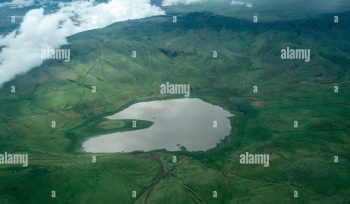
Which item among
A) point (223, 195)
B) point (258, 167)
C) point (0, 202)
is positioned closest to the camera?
point (0, 202)

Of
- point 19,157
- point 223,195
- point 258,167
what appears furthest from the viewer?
point 19,157

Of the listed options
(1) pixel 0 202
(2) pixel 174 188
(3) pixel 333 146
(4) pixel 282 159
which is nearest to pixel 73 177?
(1) pixel 0 202

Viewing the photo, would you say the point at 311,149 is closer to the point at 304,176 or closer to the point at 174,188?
the point at 304,176

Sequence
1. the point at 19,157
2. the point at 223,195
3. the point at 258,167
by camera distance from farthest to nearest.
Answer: the point at 19,157 < the point at 258,167 < the point at 223,195

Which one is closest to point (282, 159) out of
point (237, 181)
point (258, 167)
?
point (258, 167)

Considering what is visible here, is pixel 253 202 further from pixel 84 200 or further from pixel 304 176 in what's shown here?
pixel 84 200

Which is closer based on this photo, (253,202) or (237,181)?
(253,202)

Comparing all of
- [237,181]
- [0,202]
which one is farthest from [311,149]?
[0,202]

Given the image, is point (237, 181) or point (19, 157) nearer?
point (237, 181)
